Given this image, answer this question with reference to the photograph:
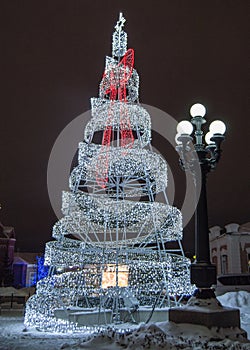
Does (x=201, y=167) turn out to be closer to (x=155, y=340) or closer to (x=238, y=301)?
(x=155, y=340)

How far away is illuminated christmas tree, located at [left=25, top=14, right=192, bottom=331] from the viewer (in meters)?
11.6

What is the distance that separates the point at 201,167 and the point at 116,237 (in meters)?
4.62

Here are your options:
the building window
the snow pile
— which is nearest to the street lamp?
the snow pile

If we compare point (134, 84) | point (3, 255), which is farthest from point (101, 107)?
point (3, 255)

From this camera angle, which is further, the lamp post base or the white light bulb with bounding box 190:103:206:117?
the white light bulb with bounding box 190:103:206:117

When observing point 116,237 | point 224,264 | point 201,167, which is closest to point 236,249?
point 224,264

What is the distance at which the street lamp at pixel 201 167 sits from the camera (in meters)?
8.01

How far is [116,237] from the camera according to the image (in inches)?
485

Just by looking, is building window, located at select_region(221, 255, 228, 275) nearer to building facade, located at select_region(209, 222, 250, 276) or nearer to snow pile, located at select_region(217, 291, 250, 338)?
building facade, located at select_region(209, 222, 250, 276)

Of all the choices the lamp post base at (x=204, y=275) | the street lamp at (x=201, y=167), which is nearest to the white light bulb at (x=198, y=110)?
the street lamp at (x=201, y=167)

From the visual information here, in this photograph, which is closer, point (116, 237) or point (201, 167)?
point (201, 167)

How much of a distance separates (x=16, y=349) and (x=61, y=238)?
4.77 m

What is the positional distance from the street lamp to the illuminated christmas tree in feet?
10.9

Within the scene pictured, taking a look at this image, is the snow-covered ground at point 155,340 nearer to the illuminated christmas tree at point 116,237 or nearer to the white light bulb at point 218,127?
the illuminated christmas tree at point 116,237
